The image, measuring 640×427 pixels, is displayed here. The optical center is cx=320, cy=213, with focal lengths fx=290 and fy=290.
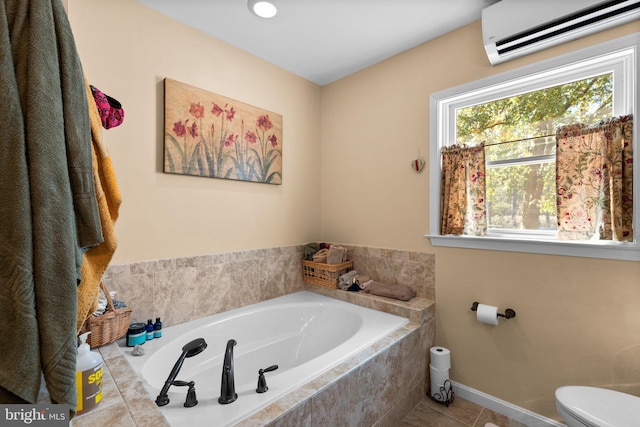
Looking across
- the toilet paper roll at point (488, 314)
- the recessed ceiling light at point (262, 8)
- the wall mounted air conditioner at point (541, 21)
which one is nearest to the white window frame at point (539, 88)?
the wall mounted air conditioner at point (541, 21)

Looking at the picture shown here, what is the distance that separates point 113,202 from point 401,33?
2147mm

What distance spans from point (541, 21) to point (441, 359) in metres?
2.11

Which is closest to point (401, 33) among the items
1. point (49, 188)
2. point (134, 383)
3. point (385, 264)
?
point (385, 264)

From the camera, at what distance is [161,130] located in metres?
1.91

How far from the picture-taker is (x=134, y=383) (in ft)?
3.92

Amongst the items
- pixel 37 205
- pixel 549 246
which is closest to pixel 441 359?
pixel 549 246

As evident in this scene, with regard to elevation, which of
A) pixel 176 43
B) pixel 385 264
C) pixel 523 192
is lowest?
pixel 385 264

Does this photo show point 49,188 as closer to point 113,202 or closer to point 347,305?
point 113,202

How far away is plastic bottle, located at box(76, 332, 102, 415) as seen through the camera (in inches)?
38.2

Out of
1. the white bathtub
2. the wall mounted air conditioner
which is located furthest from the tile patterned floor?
the wall mounted air conditioner

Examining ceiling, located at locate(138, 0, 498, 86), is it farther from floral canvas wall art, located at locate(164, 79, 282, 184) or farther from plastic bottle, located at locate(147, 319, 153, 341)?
plastic bottle, located at locate(147, 319, 153, 341)

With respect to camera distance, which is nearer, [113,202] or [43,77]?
[43,77]

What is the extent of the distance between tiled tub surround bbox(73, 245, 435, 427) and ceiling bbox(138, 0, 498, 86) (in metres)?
1.63

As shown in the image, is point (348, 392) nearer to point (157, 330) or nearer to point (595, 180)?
point (157, 330)
